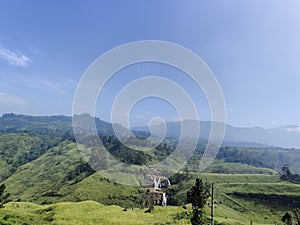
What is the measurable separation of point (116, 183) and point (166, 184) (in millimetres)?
22123

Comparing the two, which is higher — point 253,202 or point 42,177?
point 253,202

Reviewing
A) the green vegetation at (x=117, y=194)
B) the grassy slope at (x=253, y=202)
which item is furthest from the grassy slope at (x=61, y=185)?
the grassy slope at (x=253, y=202)

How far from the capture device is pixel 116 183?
12775cm

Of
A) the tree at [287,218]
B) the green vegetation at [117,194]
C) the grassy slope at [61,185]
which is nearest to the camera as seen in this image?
the green vegetation at [117,194]

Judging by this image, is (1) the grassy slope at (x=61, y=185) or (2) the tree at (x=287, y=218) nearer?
(2) the tree at (x=287, y=218)

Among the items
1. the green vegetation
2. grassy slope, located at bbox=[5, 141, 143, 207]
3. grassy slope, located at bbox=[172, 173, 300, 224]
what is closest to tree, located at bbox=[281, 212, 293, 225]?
the green vegetation

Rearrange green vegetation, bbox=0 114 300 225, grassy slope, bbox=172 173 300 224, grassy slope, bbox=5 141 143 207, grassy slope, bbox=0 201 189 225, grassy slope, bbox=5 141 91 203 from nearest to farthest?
grassy slope, bbox=0 201 189 225 → green vegetation, bbox=0 114 300 225 → grassy slope, bbox=172 173 300 224 → grassy slope, bbox=5 141 143 207 → grassy slope, bbox=5 141 91 203

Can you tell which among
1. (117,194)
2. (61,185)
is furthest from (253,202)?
(61,185)

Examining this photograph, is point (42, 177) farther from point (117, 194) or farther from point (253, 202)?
point (253, 202)

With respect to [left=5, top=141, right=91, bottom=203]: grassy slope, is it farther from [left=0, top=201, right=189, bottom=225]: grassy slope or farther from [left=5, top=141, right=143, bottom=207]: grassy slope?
[left=0, top=201, right=189, bottom=225]: grassy slope

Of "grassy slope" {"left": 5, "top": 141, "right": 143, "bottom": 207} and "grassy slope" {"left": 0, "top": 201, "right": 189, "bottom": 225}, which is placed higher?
"grassy slope" {"left": 0, "top": 201, "right": 189, "bottom": 225}

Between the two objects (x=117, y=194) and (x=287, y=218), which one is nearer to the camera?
(x=287, y=218)

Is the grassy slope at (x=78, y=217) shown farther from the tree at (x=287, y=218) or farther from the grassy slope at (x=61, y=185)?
the grassy slope at (x=61, y=185)

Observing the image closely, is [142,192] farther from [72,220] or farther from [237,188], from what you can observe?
[72,220]
